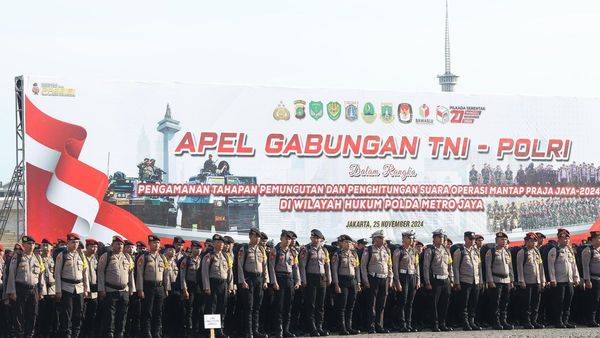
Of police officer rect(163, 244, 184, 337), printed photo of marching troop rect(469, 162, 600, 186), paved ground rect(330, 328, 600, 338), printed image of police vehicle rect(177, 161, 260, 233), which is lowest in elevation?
paved ground rect(330, 328, 600, 338)

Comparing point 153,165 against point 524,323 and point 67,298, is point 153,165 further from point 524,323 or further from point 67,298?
point 524,323

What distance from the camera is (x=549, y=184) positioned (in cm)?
2303

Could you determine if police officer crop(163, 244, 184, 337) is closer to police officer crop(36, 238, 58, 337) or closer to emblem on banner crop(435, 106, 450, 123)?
police officer crop(36, 238, 58, 337)

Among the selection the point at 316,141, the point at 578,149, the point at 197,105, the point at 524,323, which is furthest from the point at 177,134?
the point at 578,149

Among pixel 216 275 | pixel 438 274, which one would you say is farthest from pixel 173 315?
pixel 438 274

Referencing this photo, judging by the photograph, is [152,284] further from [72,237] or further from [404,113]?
[404,113]

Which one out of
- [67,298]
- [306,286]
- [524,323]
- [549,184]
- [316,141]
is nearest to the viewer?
[67,298]

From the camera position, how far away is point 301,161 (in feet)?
68.4

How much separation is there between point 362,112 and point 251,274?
455 cm

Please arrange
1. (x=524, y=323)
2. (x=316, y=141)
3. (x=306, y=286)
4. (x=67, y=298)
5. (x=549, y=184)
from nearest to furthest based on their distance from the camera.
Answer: (x=67, y=298), (x=306, y=286), (x=524, y=323), (x=316, y=141), (x=549, y=184)

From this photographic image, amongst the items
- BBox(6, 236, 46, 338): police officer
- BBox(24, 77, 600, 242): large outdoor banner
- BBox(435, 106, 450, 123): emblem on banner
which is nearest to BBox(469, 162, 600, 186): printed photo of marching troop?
BBox(24, 77, 600, 242): large outdoor banner

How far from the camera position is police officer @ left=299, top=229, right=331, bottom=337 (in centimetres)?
1812

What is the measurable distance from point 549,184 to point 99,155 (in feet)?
26.9

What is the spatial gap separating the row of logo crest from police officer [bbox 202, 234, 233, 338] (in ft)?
12.2
